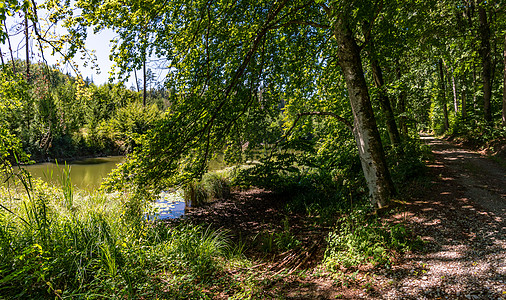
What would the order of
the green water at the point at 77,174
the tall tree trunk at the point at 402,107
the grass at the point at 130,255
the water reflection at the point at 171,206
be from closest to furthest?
the grass at the point at 130,255
the green water at the point at 77,174
the water reflection at the point at 171,206
the tall tree trunk at the point at 402,107

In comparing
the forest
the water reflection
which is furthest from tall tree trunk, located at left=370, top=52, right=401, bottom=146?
the water reflection

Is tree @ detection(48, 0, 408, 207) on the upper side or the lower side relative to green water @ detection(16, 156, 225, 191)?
upper

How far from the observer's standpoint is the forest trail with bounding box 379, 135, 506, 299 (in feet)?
8.67

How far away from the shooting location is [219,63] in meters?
5.15

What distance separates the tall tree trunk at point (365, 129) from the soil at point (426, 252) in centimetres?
51

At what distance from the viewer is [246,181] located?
27.2 feet

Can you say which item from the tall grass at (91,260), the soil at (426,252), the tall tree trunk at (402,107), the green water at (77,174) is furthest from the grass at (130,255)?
the tall tree trunk at (402,107)

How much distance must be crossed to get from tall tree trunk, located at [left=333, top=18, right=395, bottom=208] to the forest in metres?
0.03

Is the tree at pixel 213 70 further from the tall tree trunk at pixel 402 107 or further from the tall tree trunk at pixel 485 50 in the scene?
the tall tree trunk at pixel 485 50

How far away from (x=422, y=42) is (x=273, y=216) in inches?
303

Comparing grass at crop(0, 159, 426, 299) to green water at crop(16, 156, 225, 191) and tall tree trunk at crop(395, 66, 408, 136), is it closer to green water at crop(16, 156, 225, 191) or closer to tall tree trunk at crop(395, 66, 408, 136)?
green water at crop(16, 156, 225, 191)

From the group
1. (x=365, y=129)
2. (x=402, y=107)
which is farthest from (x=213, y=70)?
(x=402, y=107)

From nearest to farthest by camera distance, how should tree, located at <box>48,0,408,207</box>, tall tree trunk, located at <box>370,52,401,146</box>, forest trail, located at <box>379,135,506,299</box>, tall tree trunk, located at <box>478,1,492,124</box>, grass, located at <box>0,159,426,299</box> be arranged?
forest trail, located at <box>379,135,506,299</box>
grass, located at <box>0,159,426,299</box>
tree, located at <box>48,0,408,207</box>
tall tree trunk, located at <box>370,52,401,146</box>
tall tree trunk, located at <box>478,1,492,124</box>

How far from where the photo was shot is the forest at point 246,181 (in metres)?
2.97
